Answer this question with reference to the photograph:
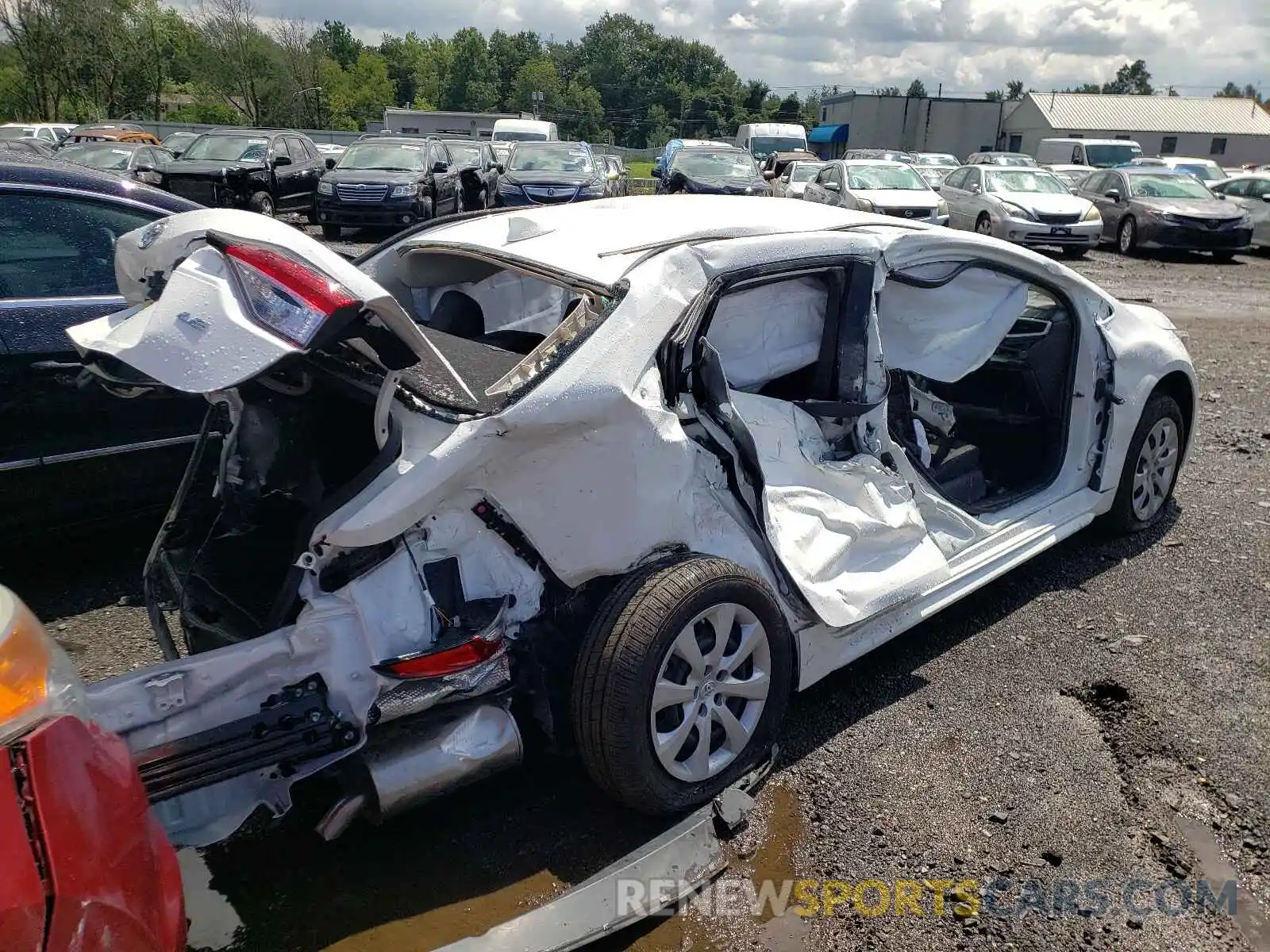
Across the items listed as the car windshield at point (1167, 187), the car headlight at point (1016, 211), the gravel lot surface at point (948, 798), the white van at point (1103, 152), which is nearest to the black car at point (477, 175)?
the car headlight at point (1016, 211)

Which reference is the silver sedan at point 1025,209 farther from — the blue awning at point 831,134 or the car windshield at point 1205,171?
the blue awning at point 831,134

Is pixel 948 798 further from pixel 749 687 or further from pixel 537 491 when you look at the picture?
pixel 537 491

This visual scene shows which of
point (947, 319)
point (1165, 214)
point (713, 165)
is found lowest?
point (947, 319)

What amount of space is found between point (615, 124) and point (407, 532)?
8628 centimetres

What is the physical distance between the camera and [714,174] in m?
18.0

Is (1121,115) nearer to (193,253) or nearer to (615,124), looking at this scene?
(615,124)

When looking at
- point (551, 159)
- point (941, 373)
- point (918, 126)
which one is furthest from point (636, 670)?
point (918, 126)

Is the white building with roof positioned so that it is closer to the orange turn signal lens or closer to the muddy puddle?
the muddy puddle

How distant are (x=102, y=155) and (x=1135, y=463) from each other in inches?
712

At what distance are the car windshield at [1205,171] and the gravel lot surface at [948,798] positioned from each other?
22.8 metres

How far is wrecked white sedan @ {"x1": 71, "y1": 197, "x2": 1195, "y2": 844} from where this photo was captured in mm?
2264

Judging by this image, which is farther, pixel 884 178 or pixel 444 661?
pixel 884 178

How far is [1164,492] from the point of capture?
481 centimetres

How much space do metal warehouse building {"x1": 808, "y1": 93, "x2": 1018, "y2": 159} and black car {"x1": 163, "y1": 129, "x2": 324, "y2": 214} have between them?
46.2m
